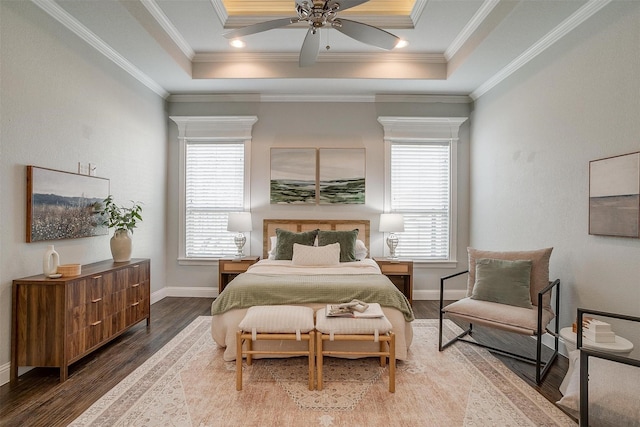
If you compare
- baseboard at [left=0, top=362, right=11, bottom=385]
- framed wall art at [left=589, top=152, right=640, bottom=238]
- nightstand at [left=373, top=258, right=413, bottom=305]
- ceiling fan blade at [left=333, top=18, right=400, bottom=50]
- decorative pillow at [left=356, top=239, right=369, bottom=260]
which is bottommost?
baseboard at [left=0, top=362, right=11, bottom=385]

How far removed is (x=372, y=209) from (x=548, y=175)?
7.91ft

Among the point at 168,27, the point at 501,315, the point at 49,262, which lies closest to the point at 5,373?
the point at 49,262

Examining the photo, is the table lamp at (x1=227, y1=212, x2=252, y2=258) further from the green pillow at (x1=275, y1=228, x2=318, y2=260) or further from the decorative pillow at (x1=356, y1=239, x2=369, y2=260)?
the decorative pillow at (x1=356, y1=239, x2=369, y2=260)

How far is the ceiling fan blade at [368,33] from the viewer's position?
9.09ft

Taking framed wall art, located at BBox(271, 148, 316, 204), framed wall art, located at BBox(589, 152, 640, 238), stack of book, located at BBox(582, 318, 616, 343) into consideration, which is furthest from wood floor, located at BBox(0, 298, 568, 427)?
framed wall art, located at BBox(271, 148, 316, 204)

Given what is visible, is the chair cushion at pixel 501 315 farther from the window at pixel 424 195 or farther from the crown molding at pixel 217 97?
the crown molding at pixel 217 97

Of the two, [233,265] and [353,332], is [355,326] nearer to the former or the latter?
[353,332]

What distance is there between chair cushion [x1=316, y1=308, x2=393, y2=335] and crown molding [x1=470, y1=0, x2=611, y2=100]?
316cm

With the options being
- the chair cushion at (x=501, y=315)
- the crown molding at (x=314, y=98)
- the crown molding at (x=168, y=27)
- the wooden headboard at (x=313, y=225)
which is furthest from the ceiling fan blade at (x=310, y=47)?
the chair cushion at (x=501, y=315)

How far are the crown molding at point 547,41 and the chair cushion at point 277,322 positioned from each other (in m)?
3.51

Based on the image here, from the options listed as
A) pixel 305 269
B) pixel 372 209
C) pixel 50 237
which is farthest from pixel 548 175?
pixel 50 237

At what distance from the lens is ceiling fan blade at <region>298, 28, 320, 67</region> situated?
2.94 m

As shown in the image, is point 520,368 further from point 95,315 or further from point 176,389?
point 95,315

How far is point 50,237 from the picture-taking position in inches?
121
